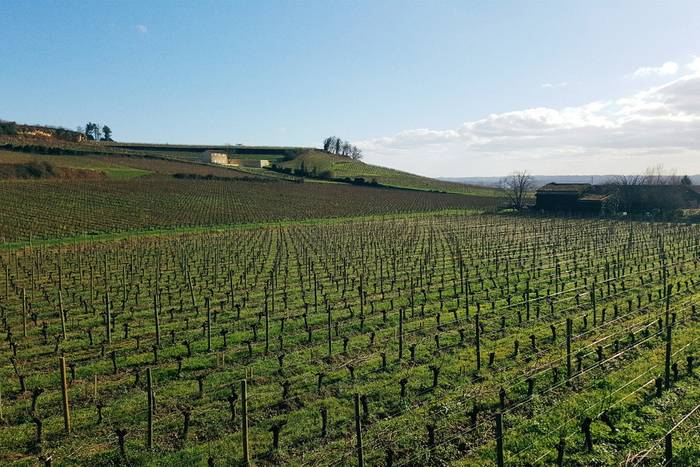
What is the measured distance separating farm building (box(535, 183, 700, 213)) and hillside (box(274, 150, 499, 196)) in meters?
26.8

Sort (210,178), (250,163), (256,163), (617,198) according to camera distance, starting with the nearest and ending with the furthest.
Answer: (617,198) → (210,178) → (256,163) → (250,163)

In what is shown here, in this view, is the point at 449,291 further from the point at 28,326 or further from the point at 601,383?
the point at 28,326

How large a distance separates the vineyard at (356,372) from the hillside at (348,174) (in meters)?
67.0

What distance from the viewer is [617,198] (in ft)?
176

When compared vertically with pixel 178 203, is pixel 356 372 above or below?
below

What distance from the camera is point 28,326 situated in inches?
557

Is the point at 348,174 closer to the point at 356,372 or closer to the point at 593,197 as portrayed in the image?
the point at 593,197

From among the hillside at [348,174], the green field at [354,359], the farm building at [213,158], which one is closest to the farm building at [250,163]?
the farm building at [213,158]

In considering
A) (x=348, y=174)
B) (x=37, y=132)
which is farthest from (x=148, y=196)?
(x=37, y=132)

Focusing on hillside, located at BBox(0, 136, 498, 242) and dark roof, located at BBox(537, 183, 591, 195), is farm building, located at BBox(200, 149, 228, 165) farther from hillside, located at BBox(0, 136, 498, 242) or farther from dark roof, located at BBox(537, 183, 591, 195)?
dark roof, located at BBox(537, 183, 591, 195)

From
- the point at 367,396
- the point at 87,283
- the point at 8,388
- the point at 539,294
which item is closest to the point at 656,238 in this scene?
the point at 539,294

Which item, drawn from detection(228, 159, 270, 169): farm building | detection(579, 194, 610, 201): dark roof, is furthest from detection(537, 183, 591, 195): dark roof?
detection(228, 159, 270, 169): farm building

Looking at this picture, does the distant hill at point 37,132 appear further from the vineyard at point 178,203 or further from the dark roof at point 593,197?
the dark roof at point 593,197

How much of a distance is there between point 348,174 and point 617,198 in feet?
175
